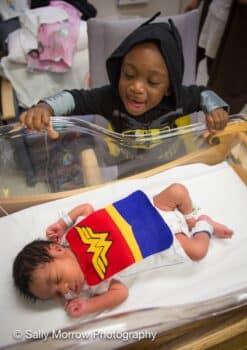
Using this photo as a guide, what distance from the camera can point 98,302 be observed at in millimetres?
766

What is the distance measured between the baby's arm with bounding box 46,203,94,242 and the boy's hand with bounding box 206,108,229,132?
1.52ft

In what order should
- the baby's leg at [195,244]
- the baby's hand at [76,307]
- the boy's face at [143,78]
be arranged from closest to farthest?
the baby's hand at [76,307]
the baby's leg at [195,244]
the boy's face at [143,78]

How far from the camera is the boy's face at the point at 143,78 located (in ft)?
3.20

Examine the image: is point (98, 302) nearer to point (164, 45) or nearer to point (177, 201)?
point (177, 201)

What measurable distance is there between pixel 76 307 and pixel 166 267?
0.78 ft

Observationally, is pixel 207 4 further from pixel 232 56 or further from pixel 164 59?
pixel 164 59

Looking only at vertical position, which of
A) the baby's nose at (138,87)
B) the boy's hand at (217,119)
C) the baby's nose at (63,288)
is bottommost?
the baby's nose at (63,288)

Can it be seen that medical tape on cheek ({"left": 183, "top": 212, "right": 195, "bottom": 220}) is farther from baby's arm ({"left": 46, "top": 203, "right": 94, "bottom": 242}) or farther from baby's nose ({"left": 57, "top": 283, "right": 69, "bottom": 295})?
baby's nose ({"left": 57, "top": 283, "right": 69, "bottom": 295})

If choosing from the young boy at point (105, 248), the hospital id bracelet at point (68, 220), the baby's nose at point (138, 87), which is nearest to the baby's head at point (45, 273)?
the young boy at point (105, 248)

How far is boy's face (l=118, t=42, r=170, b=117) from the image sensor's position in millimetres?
976

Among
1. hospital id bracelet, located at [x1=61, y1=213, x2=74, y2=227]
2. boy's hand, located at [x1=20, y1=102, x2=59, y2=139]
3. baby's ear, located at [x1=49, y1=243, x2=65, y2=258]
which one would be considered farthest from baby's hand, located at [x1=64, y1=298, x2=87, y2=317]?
boy's hand, located at [x1=20, y1=102, x2=59, y2=139]

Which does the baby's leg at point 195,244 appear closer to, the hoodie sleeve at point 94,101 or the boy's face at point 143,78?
the boy's face at point 143,78

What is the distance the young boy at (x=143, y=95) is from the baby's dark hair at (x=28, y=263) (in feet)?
1.19

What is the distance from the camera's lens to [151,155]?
116 centimetres
